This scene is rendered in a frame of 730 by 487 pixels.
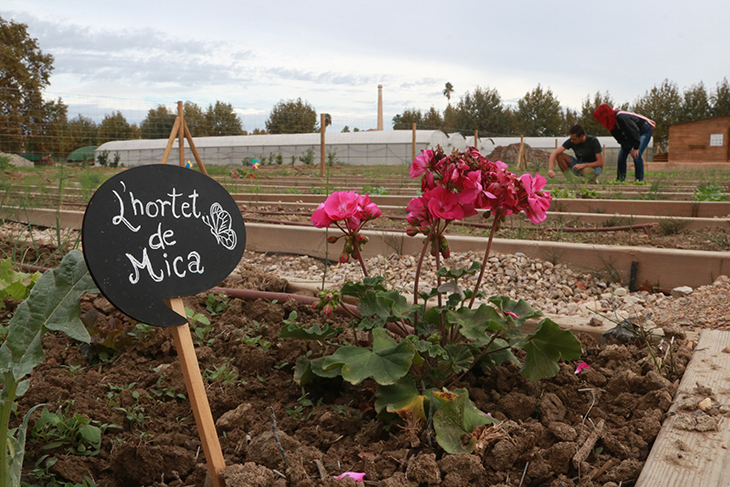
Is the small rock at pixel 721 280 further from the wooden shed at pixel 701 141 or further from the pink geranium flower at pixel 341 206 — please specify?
the wooden shed at pixel 701 141

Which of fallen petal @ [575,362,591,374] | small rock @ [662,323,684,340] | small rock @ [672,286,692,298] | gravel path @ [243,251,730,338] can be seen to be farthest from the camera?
small rock @ [672,286,692,298]

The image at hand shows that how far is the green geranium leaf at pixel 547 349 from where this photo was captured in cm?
132

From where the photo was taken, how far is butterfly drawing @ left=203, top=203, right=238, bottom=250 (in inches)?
47.1

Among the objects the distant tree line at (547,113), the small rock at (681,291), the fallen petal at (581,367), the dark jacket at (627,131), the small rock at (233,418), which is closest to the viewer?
the small rock at (233,418)

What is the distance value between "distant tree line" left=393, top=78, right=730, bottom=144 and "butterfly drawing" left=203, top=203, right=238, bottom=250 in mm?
41308

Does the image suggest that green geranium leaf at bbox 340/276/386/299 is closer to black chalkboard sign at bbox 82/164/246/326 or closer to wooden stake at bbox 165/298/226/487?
black chalkboard sign at bbox 82/164/246/326

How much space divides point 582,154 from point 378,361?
9.99m

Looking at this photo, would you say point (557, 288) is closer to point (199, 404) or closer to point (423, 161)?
point (423, 161)

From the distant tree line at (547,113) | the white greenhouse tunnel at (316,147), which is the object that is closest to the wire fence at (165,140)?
the white greenhouse tunnel at (316,147)

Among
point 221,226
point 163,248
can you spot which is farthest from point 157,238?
point 221,226

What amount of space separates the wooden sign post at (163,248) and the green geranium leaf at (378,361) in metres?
0.32

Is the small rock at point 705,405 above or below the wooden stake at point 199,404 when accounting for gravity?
below

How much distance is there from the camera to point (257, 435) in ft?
4.09

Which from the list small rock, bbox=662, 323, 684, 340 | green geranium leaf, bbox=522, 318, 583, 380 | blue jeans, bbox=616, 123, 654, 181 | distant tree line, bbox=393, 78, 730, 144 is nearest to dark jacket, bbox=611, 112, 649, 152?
blue jeans, bbox=616, 123, 654, 181
